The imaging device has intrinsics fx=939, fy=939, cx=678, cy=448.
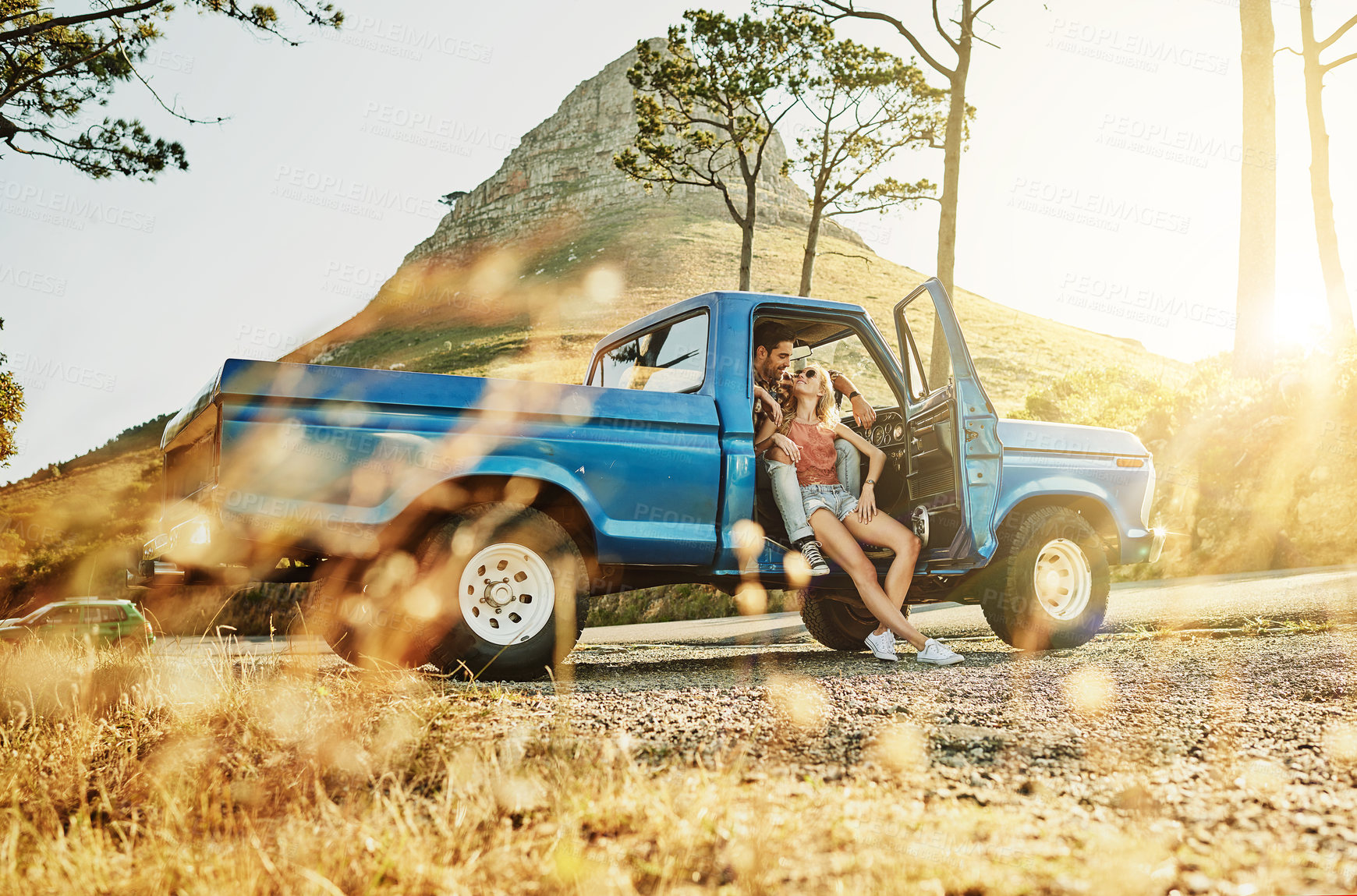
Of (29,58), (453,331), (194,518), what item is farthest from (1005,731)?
(453,331)

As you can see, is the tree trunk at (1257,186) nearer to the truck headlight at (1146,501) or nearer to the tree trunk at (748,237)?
the truck headlight at (1146,501)

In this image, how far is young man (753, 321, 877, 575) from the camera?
17.8 ft

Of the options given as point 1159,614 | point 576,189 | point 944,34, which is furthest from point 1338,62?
point 576,189

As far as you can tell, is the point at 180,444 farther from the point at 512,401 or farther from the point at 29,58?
the point at 29,58

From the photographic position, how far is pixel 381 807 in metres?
2.58

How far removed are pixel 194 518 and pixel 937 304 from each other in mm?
4309

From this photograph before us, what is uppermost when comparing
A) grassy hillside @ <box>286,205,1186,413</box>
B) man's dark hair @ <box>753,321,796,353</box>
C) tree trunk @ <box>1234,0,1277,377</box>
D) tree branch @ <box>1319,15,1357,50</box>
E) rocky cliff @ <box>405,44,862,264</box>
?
rocky cliff @ <box>405,44,862,264</box>

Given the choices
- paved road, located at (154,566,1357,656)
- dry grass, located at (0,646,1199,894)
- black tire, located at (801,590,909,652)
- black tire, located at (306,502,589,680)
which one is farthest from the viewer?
paved road, located at (154,566,1357,656)

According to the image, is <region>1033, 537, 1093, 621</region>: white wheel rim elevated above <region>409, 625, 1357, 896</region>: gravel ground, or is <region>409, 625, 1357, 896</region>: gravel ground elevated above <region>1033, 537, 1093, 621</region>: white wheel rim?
<region>1033, 537, 1093, 621</region>: white wheel rim

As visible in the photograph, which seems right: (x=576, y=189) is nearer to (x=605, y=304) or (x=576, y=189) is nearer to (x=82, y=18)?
(x=605, y=304)

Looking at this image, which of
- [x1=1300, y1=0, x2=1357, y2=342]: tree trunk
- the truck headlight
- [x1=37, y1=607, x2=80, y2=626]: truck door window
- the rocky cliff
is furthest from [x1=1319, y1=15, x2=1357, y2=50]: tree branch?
the rocky cliff

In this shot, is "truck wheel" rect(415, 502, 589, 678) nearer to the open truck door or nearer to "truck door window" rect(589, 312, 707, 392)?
"truck door window" rect(589, 312, 707, 392)

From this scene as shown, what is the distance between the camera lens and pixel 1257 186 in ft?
47.5

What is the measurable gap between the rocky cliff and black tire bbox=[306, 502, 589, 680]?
100576mm
